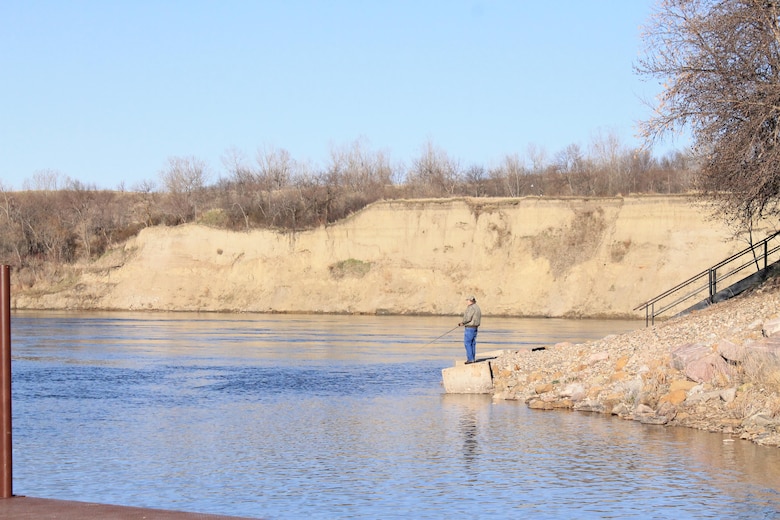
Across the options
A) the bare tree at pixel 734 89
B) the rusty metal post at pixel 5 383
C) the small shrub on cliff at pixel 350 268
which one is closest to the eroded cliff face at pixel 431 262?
the small shrub on cliff at pixel 350 268

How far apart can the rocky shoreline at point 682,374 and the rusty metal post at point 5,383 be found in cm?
1164

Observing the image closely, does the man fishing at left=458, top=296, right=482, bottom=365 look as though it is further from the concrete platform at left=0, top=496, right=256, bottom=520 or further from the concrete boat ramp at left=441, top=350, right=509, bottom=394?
the concrete platform at left=0, top=496, right=256, bottom=520

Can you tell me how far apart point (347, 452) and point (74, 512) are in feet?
24.4

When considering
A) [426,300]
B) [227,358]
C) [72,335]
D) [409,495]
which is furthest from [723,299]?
[426,300]

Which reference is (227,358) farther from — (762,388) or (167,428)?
(762,388)

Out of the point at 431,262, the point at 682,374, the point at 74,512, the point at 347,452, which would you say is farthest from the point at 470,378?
the point at 431,262

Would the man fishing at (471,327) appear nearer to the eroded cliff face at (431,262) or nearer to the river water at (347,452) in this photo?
the river water at (347,452)

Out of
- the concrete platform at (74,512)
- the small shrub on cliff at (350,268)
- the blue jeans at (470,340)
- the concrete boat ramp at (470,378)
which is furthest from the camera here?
the small shrub on cliff at (350,268)

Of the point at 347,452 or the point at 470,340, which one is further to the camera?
the point at 470,340

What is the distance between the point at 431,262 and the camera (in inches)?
2985

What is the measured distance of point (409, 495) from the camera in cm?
1262

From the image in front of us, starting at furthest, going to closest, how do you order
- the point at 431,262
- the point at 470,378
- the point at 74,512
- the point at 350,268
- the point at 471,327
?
1. the point at 350,268
2. the point at 431,262
3. the point at 471,327
4. the point at 470,378
5. the point at 74,512

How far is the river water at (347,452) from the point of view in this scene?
12.2m

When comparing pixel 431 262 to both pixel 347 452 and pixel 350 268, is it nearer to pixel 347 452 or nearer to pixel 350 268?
pixel 350 268
